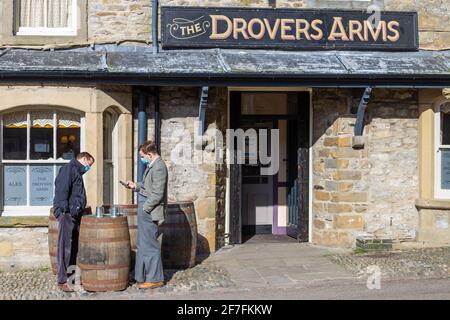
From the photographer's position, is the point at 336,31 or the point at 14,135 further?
the point at 336,31

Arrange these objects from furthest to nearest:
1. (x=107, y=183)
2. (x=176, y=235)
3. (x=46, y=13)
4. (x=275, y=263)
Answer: (x=46, y=13) → (x=107, y=183) → (x=275, y=263) → (x=176, y=235)

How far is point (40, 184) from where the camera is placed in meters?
9.74

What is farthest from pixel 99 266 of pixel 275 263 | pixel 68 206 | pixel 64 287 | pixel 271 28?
pixel 271 28

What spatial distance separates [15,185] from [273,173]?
185 inches

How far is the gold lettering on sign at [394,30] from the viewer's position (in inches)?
423

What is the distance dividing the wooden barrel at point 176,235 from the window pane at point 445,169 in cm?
456

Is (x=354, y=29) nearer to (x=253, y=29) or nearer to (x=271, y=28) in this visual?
(x=271, y=28)

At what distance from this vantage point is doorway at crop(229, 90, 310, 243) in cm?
1118

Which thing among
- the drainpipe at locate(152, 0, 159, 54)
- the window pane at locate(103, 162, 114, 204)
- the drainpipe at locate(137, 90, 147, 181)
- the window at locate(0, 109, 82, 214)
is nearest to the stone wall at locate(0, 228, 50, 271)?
the window at locate(0, 109, 82, 214)

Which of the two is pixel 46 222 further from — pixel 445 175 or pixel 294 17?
pixel 445 175

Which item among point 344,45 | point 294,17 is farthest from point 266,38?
point 344,45

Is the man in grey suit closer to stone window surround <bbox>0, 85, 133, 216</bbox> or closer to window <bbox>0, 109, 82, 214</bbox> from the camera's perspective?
stone window surround <bbox>0, 85, 133, 216</bbox>

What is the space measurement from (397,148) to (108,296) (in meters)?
5.58

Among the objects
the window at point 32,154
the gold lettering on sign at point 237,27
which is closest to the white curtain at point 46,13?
the window at point 32,154
